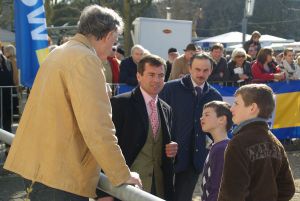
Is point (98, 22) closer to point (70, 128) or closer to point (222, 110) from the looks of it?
point (70, 128)

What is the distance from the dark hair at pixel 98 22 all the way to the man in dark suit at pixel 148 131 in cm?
126

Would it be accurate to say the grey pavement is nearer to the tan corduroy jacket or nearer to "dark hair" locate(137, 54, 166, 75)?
"dark hair" locate(137, 54, 166, 75)

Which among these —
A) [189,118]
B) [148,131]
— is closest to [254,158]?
[148,131]

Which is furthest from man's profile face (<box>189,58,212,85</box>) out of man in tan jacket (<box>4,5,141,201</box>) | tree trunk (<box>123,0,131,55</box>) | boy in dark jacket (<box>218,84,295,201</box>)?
tree trunk (<box>123,0,131,55</box>)

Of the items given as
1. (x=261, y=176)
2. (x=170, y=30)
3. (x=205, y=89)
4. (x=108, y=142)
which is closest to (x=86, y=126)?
(x=108, y=142)

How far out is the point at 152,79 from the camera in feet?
14.5

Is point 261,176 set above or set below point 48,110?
below

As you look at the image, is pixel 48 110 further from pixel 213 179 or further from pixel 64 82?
pixel 213 179

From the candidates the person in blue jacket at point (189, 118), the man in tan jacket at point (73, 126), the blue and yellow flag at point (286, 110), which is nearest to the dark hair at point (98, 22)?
the man in tan jacket at point (73, 126)

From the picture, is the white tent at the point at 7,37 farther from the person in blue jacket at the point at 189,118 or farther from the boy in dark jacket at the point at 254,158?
the boy in dark jacket at the point at 254,158

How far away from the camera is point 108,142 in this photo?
2863 millimetres

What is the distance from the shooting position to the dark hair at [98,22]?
120 inches

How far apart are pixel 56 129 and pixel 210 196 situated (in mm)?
1608

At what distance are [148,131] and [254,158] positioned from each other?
1181 millimetres
